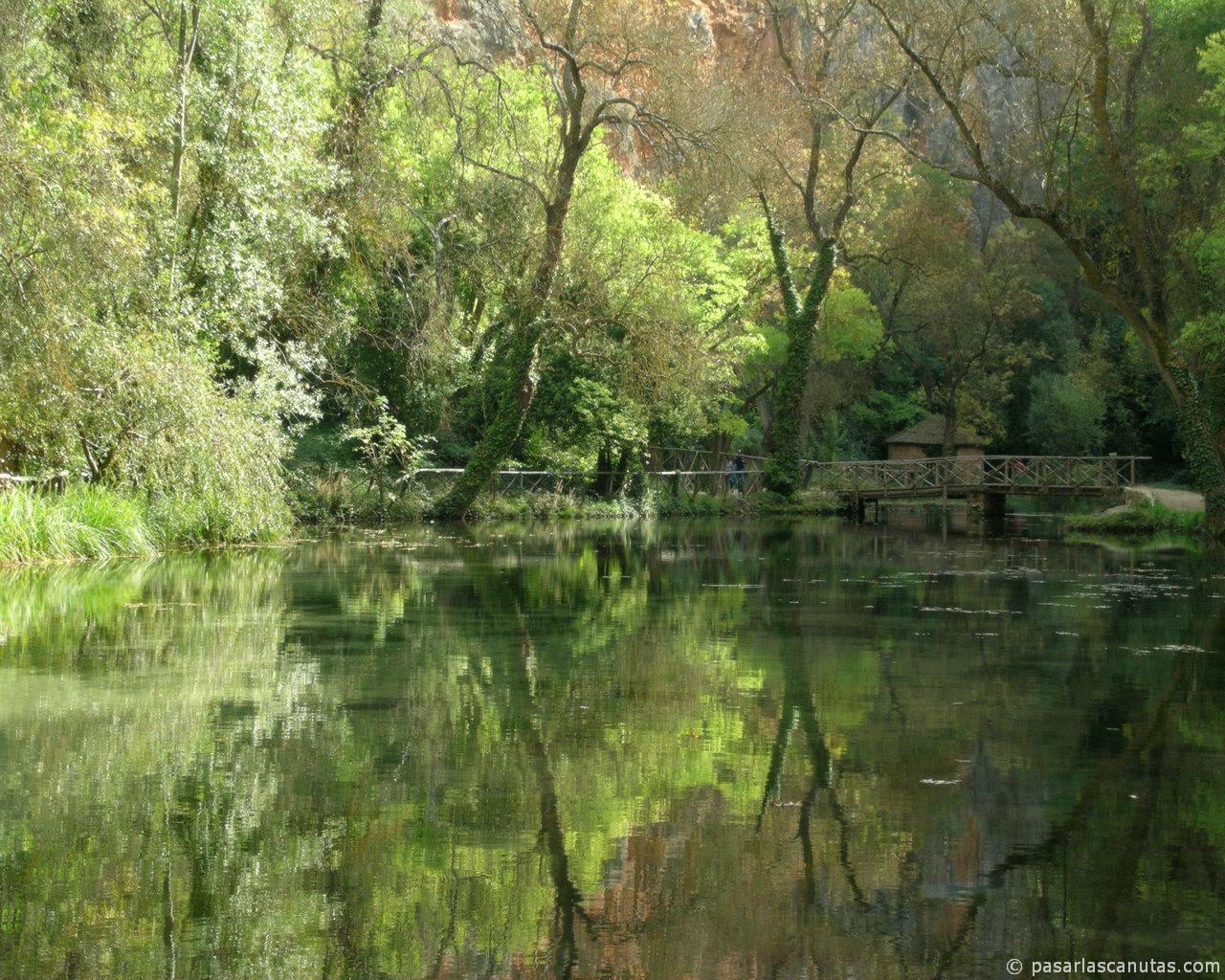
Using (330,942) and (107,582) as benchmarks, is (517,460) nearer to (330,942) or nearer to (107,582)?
(107,582)

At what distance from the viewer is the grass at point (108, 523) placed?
56.1 ft

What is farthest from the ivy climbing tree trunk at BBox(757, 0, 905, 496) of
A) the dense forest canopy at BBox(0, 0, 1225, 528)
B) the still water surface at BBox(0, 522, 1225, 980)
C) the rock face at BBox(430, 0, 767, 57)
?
the still water surface at BBox(0, 522, 1225, 980)

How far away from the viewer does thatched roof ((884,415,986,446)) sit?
54438mm

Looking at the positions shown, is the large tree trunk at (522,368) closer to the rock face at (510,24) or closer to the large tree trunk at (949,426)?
the rock face at (510,24)

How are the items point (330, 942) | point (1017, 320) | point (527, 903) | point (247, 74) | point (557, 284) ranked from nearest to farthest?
1. point (330, 942)
2. point (527, 903)
3. point (247, 74)
4. point (557, 284)
5. point (1017, 320)

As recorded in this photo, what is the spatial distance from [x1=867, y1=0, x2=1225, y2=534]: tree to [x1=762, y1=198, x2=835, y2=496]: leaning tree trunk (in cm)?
677

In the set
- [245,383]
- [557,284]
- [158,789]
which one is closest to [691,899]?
[158,789]

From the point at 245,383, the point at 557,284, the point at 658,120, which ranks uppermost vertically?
the point at 658,120

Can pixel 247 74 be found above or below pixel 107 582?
above

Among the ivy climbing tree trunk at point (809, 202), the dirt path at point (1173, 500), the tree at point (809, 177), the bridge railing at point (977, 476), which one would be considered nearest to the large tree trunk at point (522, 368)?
the tree at point (809, 177)

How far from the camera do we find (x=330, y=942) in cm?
401

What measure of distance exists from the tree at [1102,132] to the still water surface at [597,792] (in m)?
16.1

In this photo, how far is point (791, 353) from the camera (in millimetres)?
42062

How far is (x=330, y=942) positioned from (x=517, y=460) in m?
33.3
